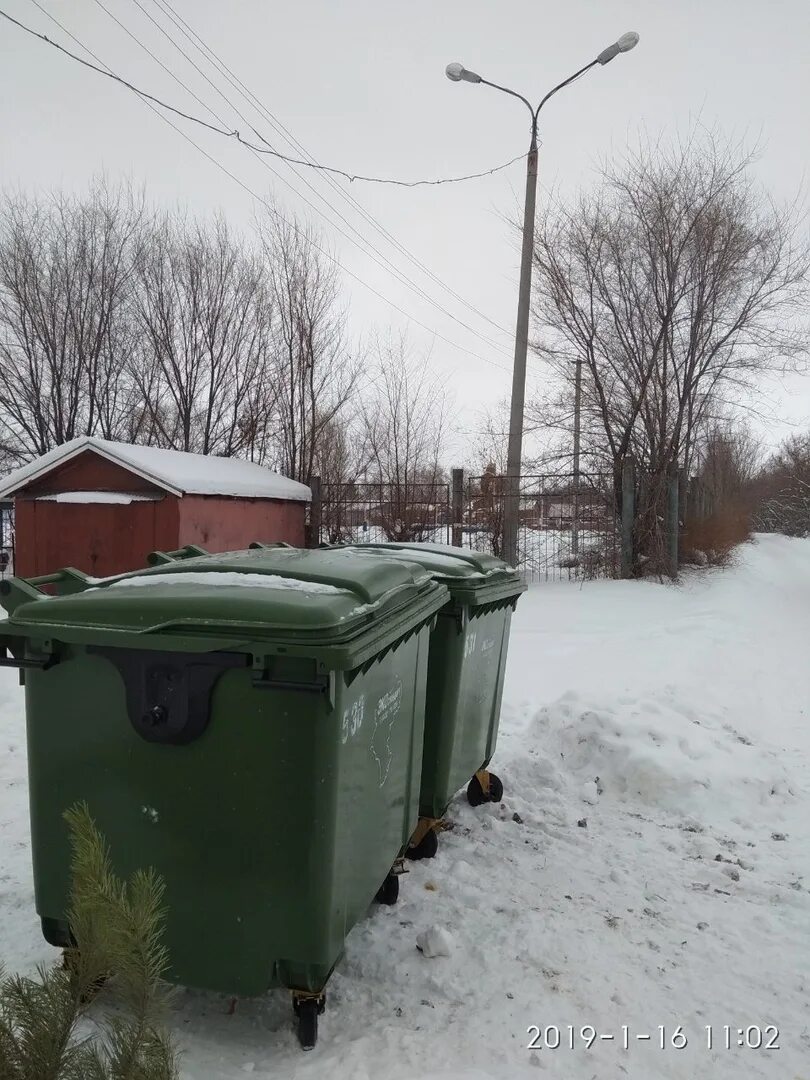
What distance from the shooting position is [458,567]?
3.60 meters

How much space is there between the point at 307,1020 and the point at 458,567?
1.98m

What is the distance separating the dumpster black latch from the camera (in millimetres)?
2082

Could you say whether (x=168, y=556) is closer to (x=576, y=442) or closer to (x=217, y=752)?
(x=217, y=752)

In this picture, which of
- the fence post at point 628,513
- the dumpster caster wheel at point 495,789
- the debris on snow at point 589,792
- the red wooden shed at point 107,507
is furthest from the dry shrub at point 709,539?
the dumpster caster wheel at point 495,789

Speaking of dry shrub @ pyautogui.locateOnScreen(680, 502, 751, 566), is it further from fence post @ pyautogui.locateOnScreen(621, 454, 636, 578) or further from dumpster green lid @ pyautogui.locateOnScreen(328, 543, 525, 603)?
dumpster green lid @ pyautogui.locateOnScreen(328, 543, 525, 603)

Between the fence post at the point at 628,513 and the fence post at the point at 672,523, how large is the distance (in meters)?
0.66

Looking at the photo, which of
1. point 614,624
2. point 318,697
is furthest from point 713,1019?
point 614,624

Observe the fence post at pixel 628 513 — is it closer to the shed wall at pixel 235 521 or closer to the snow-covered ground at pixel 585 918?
the shed wall at pixel 235 521

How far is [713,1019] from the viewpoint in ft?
7.91

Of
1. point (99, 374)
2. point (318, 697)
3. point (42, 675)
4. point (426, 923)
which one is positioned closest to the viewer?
point (318, 697)

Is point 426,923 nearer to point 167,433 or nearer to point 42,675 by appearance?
point 42,675

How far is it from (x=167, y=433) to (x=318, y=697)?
51.5 feet

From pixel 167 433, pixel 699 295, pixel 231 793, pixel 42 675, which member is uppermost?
pixel 699 295

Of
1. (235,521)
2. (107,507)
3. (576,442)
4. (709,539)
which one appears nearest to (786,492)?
(709,539)
